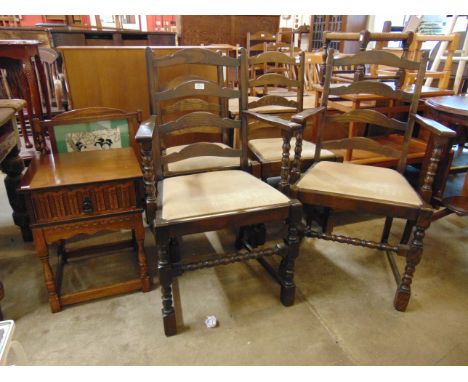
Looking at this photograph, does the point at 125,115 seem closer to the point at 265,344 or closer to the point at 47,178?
the point at 47,178

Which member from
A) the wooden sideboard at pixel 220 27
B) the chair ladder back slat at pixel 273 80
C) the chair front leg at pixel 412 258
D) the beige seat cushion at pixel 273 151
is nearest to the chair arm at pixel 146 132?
the beige seat cushion at pixel 273 151

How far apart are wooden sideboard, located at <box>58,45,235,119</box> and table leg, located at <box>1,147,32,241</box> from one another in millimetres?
434

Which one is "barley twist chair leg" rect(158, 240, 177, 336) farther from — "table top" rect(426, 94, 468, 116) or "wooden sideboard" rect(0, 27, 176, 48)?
"wooden sideboard" rect(0, 27, 176, 48)

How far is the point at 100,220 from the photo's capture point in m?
1.40

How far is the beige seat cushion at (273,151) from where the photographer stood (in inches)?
76.2

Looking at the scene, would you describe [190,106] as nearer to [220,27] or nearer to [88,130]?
[88,130]

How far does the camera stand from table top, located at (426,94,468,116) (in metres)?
1.76

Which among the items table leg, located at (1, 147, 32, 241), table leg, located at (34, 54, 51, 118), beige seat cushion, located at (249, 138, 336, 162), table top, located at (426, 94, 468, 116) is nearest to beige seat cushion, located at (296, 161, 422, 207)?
beige seat cushion, located at (249, 138, 336, 162)

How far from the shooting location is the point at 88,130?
171 centimetres

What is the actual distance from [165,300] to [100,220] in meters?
0.42

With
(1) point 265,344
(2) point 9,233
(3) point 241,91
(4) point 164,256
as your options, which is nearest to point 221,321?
(1) point 265,344

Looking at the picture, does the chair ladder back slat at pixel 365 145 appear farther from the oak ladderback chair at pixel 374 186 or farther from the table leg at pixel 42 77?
the table leg at pixel 42 77

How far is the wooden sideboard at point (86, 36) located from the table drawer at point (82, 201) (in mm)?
2859

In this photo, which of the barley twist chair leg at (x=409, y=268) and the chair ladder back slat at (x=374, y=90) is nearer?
the barley twist chair leg at (x=409, y=268)
